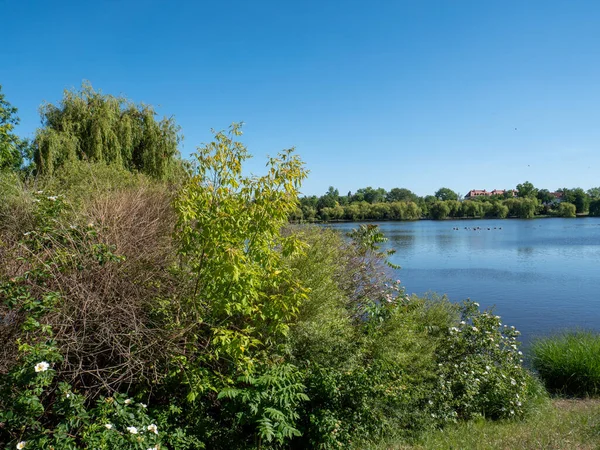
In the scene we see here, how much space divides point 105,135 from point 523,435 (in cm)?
1560

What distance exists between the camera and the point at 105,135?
16078 millimetres

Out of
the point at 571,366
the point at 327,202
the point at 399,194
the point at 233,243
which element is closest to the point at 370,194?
the point at 399,194

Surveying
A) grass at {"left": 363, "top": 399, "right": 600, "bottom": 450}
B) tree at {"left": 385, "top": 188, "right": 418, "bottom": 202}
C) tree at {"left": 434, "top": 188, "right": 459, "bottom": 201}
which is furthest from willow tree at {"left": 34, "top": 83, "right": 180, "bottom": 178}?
tree at {"left": 434, "top": 188, "right": 459, "bottom": 201}

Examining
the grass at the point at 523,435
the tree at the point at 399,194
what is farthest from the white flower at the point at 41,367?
the tree at the point at 399,194

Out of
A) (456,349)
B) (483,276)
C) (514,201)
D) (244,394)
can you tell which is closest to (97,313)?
(244,394)

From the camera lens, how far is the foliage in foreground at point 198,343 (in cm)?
427

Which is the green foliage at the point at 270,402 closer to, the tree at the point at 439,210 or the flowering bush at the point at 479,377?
the flowering bush at the point at 479,377

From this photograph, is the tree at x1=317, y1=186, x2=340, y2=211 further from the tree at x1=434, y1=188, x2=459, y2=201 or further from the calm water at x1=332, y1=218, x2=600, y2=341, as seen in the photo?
the tree at x1=434, y1=188, x2=459, y2=201

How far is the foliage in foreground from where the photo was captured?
427 cm

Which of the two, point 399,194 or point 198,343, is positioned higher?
point 399,194

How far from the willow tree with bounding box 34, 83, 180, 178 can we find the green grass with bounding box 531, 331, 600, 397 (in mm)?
12076

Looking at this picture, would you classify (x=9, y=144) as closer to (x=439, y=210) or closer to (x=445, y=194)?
(x=439, y=210)

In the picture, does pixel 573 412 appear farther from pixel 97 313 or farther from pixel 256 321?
pixel 97 313

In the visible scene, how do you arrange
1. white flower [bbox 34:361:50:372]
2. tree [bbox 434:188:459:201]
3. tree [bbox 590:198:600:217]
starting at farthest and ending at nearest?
tree [bbox 434:188:459:201] → tree [bbox 590:198:600:217] → white flower [bbox 34:361:50:372]
